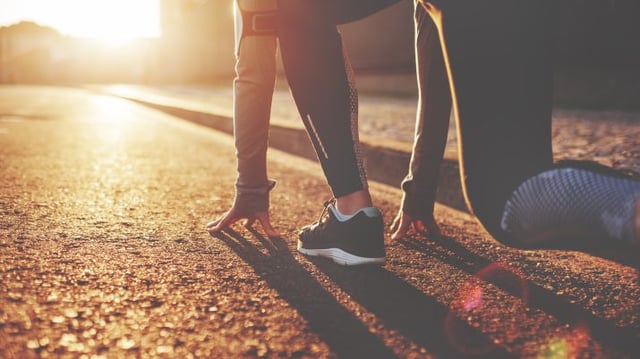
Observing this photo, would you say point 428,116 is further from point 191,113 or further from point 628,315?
point 191,113

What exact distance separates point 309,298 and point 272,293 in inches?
3.6

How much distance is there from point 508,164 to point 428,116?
36.1 inches

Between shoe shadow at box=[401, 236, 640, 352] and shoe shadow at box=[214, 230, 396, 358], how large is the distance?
0.43 meters

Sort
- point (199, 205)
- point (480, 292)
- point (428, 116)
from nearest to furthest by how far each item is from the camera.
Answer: point (480, 292)
point (428, 116)
point (199, 205)

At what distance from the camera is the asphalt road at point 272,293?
116 centimetres

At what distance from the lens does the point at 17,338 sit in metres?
1.12

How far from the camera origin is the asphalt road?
1.16m

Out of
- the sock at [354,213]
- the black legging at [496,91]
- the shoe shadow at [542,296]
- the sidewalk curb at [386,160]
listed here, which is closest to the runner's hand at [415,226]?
the shoe shadow at [542,296]

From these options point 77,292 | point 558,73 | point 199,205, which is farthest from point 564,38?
point 77,292

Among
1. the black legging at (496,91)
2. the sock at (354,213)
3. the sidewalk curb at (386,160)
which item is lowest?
the sidewalk curb at (386,160)

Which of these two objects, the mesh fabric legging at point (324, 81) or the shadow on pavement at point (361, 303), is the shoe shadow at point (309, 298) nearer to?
the shadow on pavement at point (361, 303)

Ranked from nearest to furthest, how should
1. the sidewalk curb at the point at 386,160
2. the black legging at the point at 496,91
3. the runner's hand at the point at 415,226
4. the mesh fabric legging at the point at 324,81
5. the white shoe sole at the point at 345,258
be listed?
1. the black legging at the point at 496,91
2. the mesh fabric legging at the point at 324,81
3. the white shoe sole at the point at 345,258
4. the runner's hand at the point at 415,226
5. the sidewalk curb at the point at 386,160

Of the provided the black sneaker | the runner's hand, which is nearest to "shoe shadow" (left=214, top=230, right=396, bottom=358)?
the black sneaker

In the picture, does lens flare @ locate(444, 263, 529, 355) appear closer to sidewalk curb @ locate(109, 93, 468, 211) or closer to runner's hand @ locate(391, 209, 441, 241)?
runner's hand @ locate(391, 209, 441, 241)
